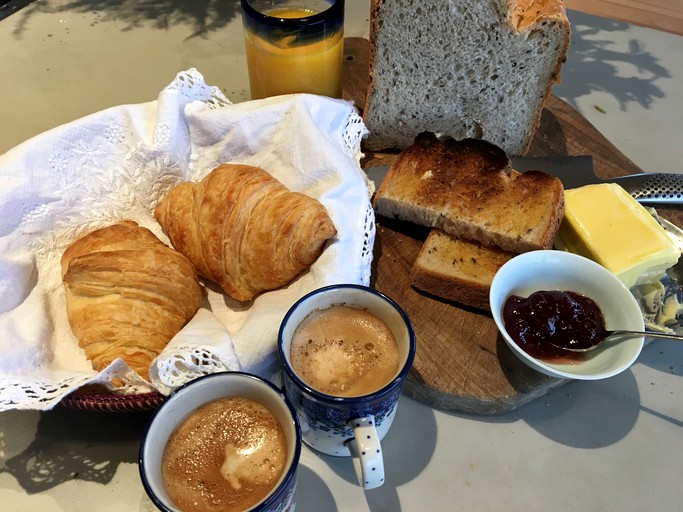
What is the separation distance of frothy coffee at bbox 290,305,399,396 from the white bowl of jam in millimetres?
319

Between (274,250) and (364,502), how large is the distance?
597 mm

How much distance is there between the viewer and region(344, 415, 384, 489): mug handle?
3.06 ft

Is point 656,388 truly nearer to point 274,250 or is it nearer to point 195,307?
point 274,250

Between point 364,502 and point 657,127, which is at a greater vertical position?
point 657,127

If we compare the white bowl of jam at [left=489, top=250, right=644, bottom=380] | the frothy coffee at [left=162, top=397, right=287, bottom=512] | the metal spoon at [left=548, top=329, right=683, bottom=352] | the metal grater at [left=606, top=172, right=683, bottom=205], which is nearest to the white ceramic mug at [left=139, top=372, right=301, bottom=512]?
the frothy coffee at [left=162, top=397, right=287, bottom=512]

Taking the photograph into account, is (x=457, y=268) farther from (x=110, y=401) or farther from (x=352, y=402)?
(x=110, y=401)

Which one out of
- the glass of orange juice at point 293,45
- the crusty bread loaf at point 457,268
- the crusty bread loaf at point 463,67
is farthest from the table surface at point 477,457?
the glass of orange juice at point 293,45

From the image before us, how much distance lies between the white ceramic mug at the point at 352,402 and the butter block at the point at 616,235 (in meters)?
0.66

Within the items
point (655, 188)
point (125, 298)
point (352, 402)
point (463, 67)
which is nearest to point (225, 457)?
point (352, 402)

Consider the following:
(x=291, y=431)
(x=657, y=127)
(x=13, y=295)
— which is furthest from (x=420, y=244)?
(x=657, y=127)

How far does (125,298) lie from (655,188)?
1.55 m

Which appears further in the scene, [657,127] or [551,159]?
[657,127]

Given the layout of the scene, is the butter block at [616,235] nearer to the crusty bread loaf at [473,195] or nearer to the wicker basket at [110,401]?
the crusty bread loaf at [473,195]

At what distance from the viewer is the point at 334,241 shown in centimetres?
133
